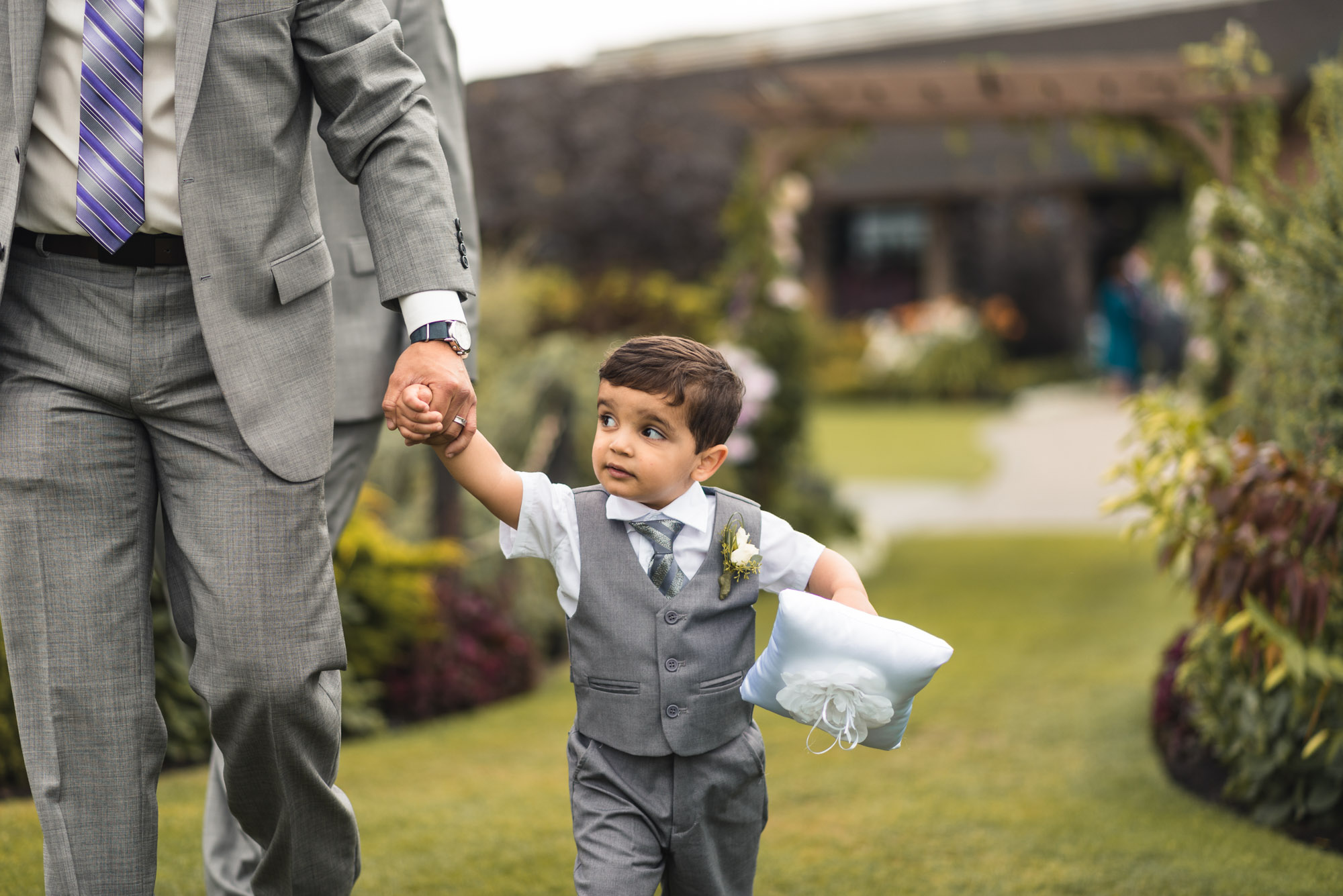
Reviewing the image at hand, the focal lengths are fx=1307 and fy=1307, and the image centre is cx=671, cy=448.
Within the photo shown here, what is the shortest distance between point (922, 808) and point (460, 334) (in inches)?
90.2

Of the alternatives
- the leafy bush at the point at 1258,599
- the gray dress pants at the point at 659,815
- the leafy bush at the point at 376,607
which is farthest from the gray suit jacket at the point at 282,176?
the leafy bush at the point at 376,607

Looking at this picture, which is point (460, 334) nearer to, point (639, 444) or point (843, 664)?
point (639, 444)

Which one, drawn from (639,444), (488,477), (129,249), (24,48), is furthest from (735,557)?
(24,48)

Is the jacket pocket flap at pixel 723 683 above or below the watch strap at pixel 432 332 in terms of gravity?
below

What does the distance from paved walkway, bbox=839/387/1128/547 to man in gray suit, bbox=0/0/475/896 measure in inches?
205

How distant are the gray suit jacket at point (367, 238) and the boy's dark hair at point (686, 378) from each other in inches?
22.0

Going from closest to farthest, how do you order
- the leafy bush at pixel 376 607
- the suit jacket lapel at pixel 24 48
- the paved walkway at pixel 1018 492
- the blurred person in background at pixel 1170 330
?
the suit jacket lapel at pixel 24 48 → the leafy bush at pixel 376 607 → the paved walkway at pixel 1018 492 → the blurred person in background at pixel 1170 330

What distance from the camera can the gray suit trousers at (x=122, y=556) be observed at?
78.7 inches

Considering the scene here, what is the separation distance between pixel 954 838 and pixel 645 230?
37.2ft

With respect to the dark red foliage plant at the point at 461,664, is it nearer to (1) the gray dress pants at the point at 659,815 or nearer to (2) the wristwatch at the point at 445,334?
(1) the gray dress pants at the point at 659,815

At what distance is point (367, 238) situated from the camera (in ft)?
8.82

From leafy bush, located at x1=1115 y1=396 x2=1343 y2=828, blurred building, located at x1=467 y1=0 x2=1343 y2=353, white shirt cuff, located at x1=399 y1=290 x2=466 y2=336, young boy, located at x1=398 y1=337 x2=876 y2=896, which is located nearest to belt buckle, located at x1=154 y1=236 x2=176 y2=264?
white shirt cuff, located at x1=399 y1=290 x2=466 y2=336

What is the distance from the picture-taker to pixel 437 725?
15.8 ft

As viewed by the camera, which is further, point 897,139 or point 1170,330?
point 897,139
